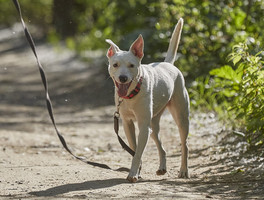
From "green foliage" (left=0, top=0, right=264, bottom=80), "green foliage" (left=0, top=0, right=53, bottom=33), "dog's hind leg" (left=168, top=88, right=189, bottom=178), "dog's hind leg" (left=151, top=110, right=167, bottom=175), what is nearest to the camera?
"dog's hind leg" (left=151, top=110, right=167, bottom=175)

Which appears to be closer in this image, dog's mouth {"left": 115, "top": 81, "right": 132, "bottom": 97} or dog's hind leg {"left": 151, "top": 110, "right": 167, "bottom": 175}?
dog's mouth {"left": 115, "top": 81, "right": 132, "bottom": 97}

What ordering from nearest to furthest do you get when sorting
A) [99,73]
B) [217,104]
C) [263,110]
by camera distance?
→ [263,110]
[217,104]
[99,73]

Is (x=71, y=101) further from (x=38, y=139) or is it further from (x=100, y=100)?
(x=38, y=139)

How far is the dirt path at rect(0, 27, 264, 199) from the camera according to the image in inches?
193

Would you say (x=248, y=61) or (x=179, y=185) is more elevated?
(x=248, y=61)

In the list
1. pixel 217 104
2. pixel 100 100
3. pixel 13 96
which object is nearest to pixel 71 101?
pixel 100 100

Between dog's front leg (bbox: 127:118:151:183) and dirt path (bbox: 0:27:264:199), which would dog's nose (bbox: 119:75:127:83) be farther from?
dirt path (bbox: 0:27:264:199)

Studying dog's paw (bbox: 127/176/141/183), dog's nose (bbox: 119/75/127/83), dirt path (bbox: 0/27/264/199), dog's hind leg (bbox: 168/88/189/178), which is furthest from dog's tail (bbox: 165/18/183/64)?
dog's paw (bbox: 127/176/141/183)

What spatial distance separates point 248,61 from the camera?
5.85 metres

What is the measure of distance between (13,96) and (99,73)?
114 inches

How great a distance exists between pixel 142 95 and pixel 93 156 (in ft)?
7.55

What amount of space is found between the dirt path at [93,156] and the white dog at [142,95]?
0.41 meters

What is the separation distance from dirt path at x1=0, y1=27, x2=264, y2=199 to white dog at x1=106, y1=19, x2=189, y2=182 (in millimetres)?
414

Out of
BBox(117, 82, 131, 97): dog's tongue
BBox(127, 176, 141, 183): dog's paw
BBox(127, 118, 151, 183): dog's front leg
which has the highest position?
BBox(117, 82, 131, 97): dog's tongue
